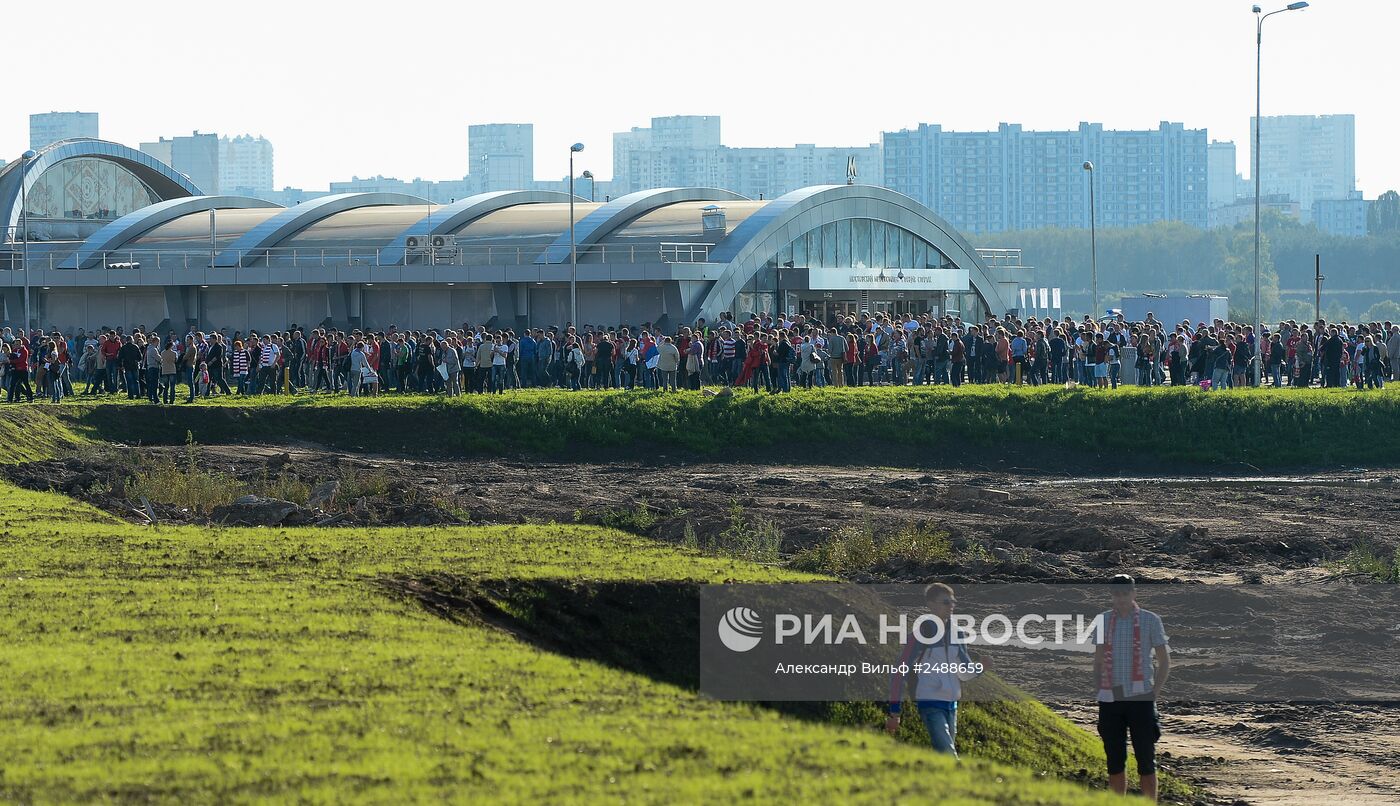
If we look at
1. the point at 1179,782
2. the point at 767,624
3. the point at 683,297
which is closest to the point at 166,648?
the point at 767,624

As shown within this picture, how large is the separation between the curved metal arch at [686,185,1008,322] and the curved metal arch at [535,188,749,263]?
4774 mm

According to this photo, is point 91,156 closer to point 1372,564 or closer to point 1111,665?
point 1372,564

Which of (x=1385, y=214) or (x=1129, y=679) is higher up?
(x=1385, y=214)

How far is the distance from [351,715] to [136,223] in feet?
188

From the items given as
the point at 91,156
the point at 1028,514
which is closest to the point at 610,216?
the point at 91,156

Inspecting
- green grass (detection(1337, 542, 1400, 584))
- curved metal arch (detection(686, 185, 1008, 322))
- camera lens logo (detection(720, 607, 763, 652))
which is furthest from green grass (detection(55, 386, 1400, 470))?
camera lens logo (detection(720, 607, 763, 652))

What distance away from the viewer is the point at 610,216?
5397 centimetres

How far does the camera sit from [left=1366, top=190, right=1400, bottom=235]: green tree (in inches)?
5733

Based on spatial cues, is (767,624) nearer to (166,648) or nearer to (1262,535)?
(166,648)

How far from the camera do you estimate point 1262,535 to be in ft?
70.0

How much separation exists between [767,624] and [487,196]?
48155 mm

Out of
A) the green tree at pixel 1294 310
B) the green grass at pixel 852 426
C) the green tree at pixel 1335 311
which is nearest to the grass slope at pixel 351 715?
the green grass at pixel 852 426

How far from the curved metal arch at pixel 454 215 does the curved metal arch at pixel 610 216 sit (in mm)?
5179

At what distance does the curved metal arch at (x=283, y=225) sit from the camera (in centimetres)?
5672
